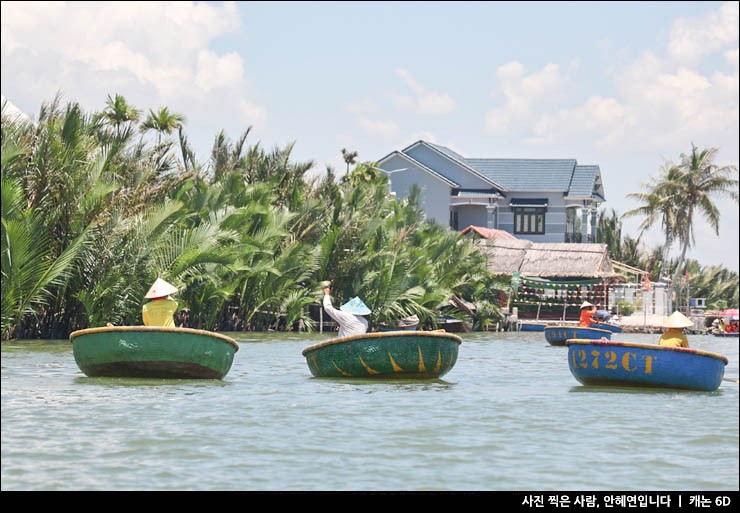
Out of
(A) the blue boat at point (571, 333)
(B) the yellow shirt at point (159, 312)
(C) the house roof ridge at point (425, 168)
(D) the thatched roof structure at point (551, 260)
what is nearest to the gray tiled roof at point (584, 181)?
(C) the house roof ridge at point (425, 168)

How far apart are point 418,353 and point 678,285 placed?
52.3 meters

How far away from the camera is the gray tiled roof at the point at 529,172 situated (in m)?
76.1

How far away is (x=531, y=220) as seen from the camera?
250 ft

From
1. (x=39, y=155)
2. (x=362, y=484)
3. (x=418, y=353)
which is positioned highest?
(x=39, y=155)

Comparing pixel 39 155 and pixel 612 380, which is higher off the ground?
pixel 39 155

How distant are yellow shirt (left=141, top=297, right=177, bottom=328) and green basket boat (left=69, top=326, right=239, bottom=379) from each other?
31.1 inches

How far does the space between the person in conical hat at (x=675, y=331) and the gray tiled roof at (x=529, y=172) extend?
5448cm

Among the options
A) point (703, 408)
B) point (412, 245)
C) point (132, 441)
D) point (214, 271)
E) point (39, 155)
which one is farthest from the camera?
point (412, 245)

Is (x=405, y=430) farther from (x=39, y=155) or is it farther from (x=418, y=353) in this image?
(x=39, y=155)

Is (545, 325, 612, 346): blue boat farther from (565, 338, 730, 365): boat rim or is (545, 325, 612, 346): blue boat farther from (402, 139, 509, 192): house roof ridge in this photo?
(402, 139, 509, 192): house roof ridge

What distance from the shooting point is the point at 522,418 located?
1756 centimetres

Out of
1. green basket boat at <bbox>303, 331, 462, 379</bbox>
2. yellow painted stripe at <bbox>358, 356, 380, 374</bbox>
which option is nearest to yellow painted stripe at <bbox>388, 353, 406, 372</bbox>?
green basket boat at <bbox>303, 331, 462, 379</bbox>

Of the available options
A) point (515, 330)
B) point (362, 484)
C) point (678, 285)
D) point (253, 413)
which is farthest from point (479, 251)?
point (362, 484)

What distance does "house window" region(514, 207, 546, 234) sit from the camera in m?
76.1
